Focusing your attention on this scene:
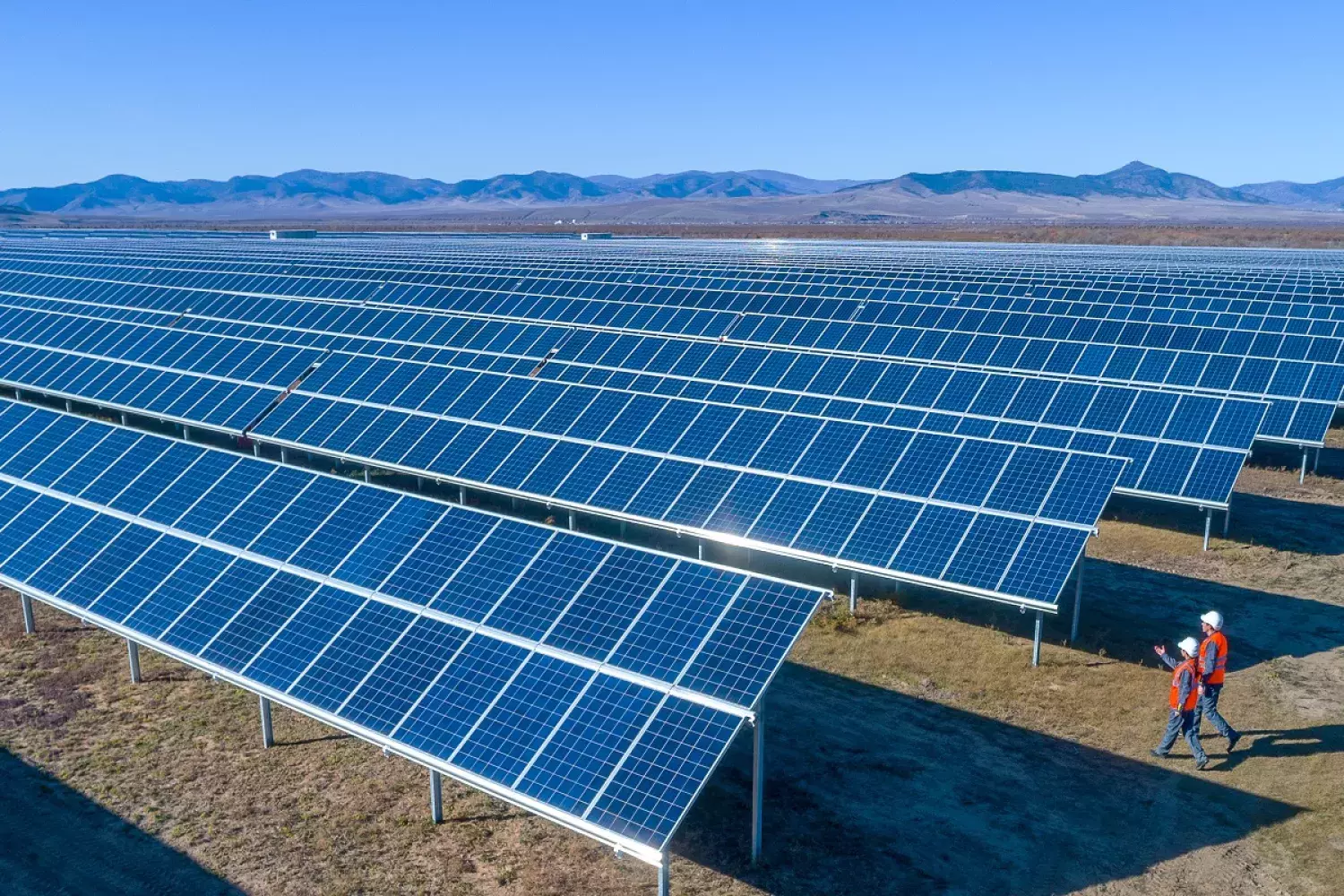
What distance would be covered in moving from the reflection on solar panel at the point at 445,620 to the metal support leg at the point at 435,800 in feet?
3.69

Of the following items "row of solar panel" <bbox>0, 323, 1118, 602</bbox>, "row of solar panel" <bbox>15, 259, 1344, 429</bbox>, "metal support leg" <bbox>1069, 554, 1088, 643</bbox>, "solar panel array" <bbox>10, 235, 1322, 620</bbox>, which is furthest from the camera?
"row of solar panel" <bbox>15, 259, 1344, 429</bbox>

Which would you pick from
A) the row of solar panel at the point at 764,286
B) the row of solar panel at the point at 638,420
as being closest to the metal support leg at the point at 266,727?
the row of solar panel at the point at 638,420

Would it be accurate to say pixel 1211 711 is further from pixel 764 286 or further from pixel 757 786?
pixel 764 286

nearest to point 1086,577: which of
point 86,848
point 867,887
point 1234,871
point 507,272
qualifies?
point 1234,871

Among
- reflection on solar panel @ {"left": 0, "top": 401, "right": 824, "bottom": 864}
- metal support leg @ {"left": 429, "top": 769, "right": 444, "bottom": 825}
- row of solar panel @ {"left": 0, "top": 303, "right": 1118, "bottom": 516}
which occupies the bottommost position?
metal support leg @ {"left": 429, "top": 769, "right": 444, "bottom": 825}

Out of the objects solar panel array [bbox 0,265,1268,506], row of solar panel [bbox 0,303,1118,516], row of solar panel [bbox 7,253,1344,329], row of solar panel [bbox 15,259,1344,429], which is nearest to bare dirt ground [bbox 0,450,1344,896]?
row of solar panel [bbox 0,303,1118,516]

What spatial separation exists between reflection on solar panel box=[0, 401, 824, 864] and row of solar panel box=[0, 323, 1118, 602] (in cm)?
558

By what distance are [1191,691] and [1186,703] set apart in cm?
19

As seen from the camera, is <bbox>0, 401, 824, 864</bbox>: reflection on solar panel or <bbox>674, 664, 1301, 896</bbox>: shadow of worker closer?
<bbox>0, 401, 824, 864</bbox>: reflection on solar panel

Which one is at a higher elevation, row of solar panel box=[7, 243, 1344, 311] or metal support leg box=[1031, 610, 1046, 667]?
row of solar panel box=[7, 243, 1344, 311]

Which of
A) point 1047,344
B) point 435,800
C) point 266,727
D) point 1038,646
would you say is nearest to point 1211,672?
point 1038,646

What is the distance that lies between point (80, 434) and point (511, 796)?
15253 mm

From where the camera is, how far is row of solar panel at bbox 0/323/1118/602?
663 inches

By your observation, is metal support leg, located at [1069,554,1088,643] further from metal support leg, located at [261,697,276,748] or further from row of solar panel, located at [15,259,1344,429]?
metal support leg, located at [261,697,276,748]
